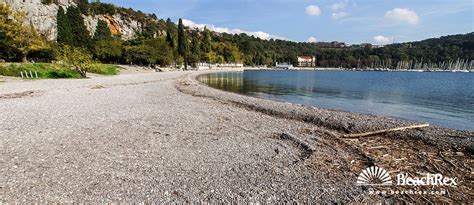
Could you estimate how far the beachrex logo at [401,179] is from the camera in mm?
6078

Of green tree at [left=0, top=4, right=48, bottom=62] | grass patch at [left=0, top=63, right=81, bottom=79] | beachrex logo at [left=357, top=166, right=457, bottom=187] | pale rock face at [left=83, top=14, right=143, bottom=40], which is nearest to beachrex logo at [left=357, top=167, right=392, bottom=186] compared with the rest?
beachrex logo at [left=357, top=166, right=457, bottom=187]

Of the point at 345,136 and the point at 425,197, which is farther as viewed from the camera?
the point at 345,136

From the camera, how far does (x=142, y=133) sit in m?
10.2

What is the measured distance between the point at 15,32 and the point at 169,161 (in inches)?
1979

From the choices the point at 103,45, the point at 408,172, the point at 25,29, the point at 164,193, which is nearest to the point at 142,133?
the point at 164,193

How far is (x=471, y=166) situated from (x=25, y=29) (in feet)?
183

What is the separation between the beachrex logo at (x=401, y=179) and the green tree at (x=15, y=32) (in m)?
52.5

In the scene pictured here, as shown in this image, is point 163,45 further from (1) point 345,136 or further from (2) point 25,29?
(1) point 345,136

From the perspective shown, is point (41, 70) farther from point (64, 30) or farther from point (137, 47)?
point (137, 47)

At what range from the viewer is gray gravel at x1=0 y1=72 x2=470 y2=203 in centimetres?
545

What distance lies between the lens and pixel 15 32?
43.7m

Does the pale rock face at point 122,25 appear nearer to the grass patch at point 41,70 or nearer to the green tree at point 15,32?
the green tree at point 15,32

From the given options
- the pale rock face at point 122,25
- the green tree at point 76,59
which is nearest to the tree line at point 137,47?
the pale rock face at point 122,25

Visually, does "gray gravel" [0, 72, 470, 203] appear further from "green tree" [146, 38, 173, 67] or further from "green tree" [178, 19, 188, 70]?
"green tree" [178, 19, 188, 70]
